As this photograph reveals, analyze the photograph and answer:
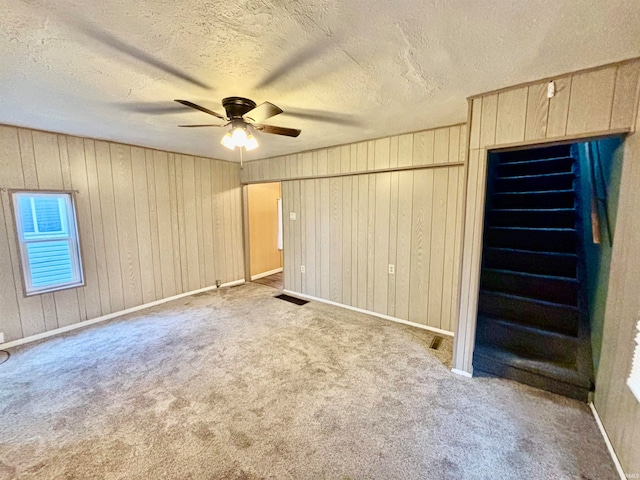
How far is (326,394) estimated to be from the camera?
211cm

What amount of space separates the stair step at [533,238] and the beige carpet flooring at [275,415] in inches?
56.0

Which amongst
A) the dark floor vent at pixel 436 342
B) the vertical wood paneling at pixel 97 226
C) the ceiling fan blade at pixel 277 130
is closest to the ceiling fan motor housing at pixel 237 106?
the ceiling fan blade at pixel 277 130

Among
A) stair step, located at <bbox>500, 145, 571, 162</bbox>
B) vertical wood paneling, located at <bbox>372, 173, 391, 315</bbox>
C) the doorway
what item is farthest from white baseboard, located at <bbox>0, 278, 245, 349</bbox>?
stair step, located at <bbox>500, 145, 571, 162</bbox>

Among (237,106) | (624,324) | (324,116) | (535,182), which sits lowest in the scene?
(624,324)

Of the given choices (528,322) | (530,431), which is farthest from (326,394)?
(528,322)

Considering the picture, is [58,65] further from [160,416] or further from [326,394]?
[326,394]

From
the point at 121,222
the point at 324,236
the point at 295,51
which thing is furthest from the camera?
the point at 324,236

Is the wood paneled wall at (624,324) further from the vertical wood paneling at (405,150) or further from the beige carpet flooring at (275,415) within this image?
the vertical wood paneling at (405,150)

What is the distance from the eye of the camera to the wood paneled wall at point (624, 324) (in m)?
1.41

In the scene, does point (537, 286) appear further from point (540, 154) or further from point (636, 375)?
point (540, 154)

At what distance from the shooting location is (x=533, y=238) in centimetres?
297

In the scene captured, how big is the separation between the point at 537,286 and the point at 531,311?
267mm

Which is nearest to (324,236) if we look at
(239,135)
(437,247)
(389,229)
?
(389,229)

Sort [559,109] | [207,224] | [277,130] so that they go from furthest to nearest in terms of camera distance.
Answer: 1. [207,224]
2. [277,130]
3. [559,109]
